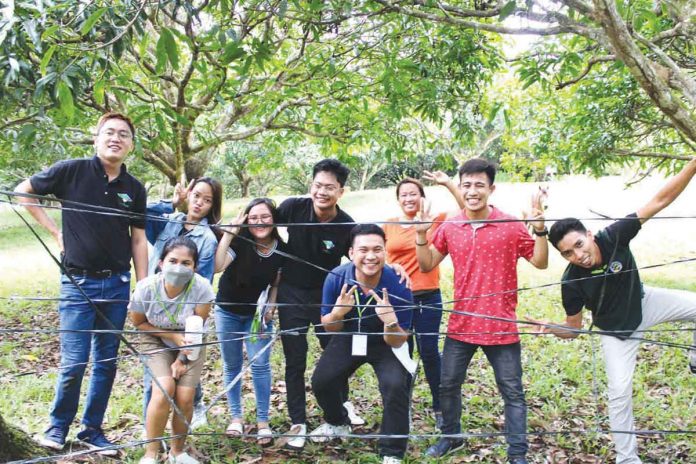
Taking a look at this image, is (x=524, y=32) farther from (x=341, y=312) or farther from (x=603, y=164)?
(x=603, y=164)

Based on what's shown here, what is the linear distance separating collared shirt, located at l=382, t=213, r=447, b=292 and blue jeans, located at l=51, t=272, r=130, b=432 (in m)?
1.47

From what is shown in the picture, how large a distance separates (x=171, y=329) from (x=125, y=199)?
0.68 meters

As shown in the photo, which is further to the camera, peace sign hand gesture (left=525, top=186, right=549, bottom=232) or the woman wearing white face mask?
the woman wearing white face mask

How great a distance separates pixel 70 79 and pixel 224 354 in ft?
5.36

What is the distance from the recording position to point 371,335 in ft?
9.30

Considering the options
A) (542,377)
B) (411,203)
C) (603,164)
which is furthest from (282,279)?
(603,164)

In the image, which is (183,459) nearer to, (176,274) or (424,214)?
(176,274)

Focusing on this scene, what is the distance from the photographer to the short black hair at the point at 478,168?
2701 mm

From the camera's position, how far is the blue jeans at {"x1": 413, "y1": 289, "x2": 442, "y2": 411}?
10.4ft

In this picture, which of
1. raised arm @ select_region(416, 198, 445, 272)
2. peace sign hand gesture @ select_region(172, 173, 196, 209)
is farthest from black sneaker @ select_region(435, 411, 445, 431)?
peace sign hand gesture @ select_region(172, 173, 196, 209)

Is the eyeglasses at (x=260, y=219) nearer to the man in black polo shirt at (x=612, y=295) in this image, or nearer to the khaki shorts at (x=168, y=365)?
the khaki shorts at (x=168, y=365)

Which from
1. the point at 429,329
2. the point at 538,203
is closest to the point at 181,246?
the point at 429,329

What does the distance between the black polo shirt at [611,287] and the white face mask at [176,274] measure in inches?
69.3

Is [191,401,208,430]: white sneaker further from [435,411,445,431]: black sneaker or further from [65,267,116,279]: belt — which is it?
[435,411,445,431]: black sneaker
